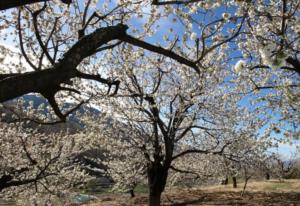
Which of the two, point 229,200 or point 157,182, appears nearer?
point 157,182

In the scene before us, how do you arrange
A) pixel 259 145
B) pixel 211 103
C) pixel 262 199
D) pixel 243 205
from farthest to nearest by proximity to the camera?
1. pixel 262 199
2. pixel 243 205
3. pixel 259 145
4. pixel 211 103

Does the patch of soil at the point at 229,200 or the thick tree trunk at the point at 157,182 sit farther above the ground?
the thick tree trunk at the point at 157,182

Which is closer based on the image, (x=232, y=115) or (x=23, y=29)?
(x=23, y=29)

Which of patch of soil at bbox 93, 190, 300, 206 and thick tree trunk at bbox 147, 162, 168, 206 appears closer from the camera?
thick tree trunk at bbox 147, 162, 168, 206

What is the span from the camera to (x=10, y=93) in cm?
466

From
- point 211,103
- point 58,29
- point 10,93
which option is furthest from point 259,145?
point 10,93

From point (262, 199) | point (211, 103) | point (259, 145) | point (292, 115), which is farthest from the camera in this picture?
point (262, 199)

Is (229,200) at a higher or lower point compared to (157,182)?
lower

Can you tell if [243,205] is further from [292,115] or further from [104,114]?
[292,115]

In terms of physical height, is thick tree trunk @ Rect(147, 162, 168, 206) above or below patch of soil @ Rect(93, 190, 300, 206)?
above

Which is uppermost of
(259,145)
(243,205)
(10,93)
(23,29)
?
(23,29)

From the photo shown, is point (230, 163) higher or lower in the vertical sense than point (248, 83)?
lower

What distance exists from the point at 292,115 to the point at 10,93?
1157 cm

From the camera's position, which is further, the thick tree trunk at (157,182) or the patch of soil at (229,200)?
the patch of soil at (229,200)
